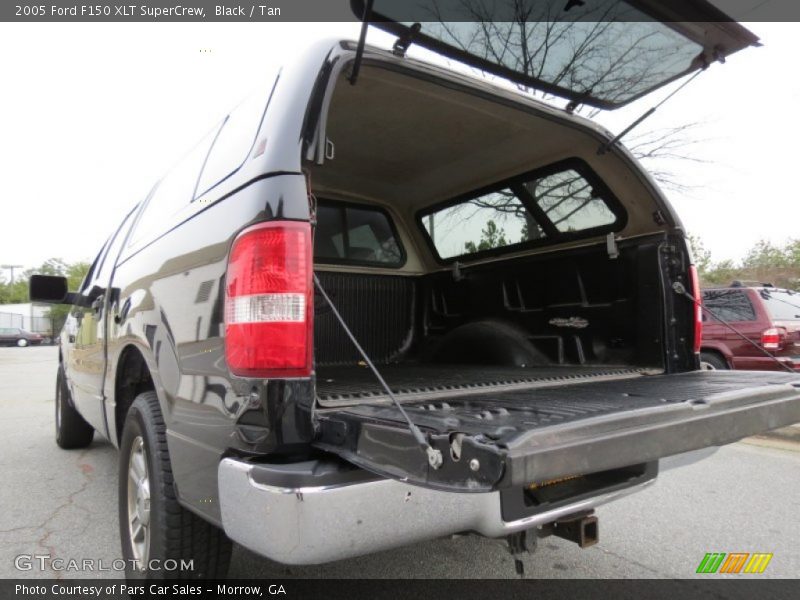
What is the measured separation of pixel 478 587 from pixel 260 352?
1.65 meters

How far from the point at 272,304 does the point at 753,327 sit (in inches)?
300

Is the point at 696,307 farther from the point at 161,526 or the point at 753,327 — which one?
the point at 753,327

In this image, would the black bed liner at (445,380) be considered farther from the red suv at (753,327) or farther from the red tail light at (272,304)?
the red suv at (753,327)

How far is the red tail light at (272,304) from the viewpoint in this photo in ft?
5.67

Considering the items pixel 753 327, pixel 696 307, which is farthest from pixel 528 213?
pixel 753 327

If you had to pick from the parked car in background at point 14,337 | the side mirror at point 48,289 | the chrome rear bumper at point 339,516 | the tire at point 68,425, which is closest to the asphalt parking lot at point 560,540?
the tire at point 68,425

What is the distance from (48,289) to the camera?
470cm

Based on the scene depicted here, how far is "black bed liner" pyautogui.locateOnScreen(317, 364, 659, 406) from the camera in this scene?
236cm

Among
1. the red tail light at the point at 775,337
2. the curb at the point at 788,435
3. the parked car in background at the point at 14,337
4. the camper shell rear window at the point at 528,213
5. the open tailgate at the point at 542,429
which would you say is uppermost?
the camper shell rear window at the point at 528,213

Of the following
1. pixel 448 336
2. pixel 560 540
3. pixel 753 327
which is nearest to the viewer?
pixel 560 540

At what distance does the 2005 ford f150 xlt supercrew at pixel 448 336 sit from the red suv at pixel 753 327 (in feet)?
14.9

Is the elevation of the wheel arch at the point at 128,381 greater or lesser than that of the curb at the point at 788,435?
greater

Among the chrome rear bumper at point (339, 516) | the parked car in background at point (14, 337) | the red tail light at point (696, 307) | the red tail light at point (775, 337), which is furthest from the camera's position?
the parked car in background at point (14, 337)

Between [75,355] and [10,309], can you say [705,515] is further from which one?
[10,309]
